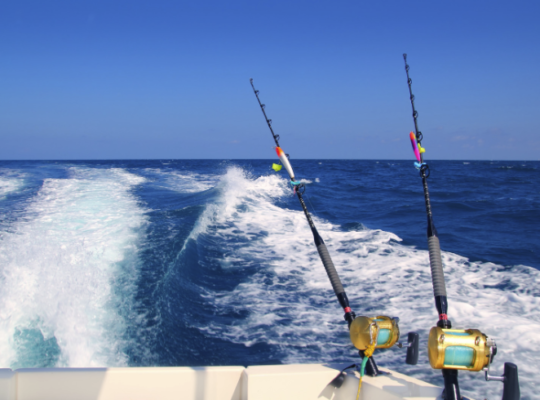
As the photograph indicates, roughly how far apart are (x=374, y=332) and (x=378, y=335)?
0.04 m

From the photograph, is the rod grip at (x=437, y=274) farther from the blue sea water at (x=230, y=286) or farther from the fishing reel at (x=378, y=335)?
the blue sea water at (x=230, y=286)

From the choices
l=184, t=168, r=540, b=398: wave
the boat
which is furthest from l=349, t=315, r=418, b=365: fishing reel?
l=184, t=168, r=540, b=398: wave

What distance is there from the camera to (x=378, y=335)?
6.13 ft

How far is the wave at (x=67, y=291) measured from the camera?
326 centimetres

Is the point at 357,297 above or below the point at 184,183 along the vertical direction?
below

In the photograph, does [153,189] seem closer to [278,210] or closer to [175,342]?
[278,210]

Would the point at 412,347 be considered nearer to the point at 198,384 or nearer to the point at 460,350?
the point at 460,350

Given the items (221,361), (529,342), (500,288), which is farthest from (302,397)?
(500,288)

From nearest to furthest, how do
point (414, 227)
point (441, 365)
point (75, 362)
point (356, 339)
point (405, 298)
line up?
point (441, 365) < point (356, 339) < point (75, 362) < point (405, 298) < point (414, 227)

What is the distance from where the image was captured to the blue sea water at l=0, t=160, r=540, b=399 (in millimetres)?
3336

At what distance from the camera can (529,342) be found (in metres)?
3.33

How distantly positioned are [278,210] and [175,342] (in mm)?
7692

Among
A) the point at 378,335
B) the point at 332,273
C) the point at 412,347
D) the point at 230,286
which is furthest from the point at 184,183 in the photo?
the point at 412,347

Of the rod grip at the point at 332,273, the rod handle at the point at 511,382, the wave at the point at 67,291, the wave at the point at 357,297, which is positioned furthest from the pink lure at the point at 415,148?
the wave at the point at 67,291
